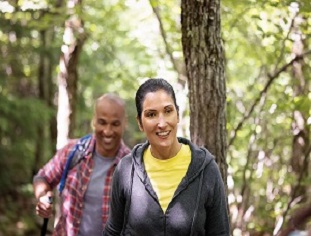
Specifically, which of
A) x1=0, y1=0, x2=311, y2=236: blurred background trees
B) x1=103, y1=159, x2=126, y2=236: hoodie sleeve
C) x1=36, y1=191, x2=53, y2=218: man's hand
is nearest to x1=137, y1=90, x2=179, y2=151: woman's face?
x1=103, y1=159, x2=126, y2=236: hoodie sleeve

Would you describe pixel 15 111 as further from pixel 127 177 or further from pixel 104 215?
pixel 127 177

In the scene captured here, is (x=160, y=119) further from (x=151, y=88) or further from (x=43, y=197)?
(x=43, y=197)

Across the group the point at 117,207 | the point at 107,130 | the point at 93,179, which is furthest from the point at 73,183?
the point at 117,207

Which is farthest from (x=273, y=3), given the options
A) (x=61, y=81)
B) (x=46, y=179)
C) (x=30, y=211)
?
(x=30, y=211)

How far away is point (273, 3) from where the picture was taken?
402 cm

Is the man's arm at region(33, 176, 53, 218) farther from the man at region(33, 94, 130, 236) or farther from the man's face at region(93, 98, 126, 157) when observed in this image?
the man's face at region(93, 98, 126, 157)

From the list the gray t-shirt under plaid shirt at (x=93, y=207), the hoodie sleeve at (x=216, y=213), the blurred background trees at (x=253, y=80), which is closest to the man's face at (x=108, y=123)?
the gray t-shirt under plaid shirt at (x=93, y=207)

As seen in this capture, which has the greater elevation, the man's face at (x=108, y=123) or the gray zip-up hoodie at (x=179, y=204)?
the man's face at (x=108, y=123)

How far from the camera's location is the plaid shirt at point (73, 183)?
11.9 feet

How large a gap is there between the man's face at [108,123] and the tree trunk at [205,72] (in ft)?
2.11

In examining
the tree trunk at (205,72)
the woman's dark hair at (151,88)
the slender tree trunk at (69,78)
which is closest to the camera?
the woman's dark hair at (151,88)

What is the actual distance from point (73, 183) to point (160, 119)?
143cm

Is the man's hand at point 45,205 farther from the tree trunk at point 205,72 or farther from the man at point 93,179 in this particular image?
the tree trunk at point 205,72

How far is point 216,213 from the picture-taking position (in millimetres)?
2482
